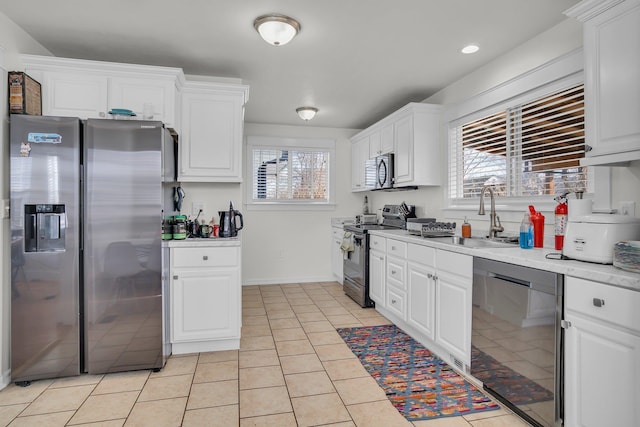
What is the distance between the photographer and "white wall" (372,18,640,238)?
2064 mm

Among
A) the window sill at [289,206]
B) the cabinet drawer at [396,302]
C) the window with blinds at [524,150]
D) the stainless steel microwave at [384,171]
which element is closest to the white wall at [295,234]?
the window sill at [289,206]

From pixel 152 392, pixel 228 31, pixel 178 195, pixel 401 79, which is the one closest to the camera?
pixel 152 392

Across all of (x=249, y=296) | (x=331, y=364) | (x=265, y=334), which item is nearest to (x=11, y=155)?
(x=265, y=334)

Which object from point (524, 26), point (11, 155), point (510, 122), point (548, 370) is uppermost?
point (524, 26)

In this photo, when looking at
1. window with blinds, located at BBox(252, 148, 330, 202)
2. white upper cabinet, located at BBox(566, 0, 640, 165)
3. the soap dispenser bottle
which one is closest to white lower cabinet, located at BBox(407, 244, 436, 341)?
the soap dispenser bottle

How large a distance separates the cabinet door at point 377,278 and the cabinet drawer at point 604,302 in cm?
215

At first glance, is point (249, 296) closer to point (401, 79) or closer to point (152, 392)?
point (152, 392)

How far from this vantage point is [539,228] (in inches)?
96.7

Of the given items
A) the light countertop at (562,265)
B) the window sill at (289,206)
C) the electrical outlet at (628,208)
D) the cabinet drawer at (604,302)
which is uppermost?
the window sill at (289,206)

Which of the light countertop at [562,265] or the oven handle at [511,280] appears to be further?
the oven handle at [511,280]

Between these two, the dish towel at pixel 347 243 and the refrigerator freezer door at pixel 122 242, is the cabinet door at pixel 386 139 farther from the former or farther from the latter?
the refrigerator freezer door at pixel 122 242

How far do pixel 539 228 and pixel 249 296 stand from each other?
3501 mm

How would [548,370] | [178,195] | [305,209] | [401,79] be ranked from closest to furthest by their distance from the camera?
[548,370]
[178,195]
[401,79]
[305,209]

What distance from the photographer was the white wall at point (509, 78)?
6.77ft
